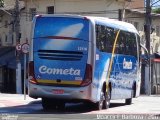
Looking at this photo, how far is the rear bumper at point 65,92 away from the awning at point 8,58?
968 inches

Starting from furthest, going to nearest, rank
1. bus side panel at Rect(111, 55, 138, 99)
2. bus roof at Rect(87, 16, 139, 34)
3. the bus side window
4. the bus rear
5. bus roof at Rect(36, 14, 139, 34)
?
bus side panel at Rect(111, 55, 138, 99) < bus roof at Rect(87, 16, 139, 34) < the bus side window < bus roof at Rect(36, 14, 139, 34) < the bus rear

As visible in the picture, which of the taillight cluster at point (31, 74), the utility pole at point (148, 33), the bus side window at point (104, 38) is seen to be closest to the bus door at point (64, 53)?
the taillight cluster at point (31, 74)

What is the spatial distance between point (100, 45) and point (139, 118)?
4081mm

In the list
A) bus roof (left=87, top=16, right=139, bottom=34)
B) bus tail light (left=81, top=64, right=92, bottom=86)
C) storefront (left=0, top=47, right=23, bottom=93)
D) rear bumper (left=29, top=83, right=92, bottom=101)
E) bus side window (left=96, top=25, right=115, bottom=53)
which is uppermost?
bus roof (left=87, top=16, right=139, bottom=34)

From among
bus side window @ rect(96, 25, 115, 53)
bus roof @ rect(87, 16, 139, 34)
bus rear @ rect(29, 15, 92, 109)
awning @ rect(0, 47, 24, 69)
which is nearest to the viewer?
bus rear @ rect(29, 15, 92, 109)

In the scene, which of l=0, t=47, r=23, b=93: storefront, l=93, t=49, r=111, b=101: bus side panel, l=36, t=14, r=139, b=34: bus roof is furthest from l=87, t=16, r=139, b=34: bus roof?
l=0, t=47, r=23, b=93: storefront

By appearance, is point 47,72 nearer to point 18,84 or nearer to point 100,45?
point 100,45

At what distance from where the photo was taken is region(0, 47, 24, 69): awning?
4728 centimetres

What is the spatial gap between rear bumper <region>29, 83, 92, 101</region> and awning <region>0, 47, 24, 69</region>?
24584 millimetres

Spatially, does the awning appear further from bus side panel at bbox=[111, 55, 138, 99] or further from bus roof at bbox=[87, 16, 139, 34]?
bus roof at bbox=[87, 16, 139, 34]

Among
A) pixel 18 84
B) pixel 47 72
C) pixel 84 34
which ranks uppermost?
pixel 84 34

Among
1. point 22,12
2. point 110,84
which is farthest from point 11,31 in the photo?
point 110,84

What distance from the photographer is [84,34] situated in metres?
21.3

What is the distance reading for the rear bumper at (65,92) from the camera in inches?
828
